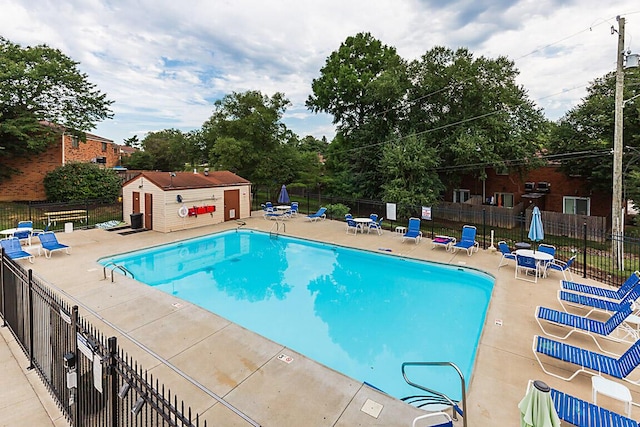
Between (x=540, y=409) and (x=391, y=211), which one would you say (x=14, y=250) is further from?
(x=391, y=211)

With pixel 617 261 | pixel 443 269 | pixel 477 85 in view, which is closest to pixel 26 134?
pixel 443 269

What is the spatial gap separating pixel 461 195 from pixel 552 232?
25.2 feet

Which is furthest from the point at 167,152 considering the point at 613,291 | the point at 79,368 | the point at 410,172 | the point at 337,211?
the point at 613,291

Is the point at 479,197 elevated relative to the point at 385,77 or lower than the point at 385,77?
lower

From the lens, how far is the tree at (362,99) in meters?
20.1

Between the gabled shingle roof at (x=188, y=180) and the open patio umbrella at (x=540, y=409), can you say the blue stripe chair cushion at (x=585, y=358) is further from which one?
the gabled shingle roof at (x=188, y=180)

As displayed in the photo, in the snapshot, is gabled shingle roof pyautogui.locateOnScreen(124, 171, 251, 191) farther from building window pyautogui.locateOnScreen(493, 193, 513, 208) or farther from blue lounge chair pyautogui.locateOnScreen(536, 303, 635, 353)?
building window pyautogui.locateOnScreen(493, 193, 513, 208)

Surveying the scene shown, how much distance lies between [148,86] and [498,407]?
23.0 meters

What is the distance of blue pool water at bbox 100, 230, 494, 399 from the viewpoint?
593 centimetres

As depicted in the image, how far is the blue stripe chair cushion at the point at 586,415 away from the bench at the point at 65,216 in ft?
61.2

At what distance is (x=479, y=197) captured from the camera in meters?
22.3

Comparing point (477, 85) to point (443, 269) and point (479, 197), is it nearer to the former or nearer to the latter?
point (479, 197)

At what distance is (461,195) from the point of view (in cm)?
2389

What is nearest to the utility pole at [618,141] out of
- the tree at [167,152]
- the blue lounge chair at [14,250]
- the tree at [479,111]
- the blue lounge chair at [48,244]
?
the tree at [479,111]
